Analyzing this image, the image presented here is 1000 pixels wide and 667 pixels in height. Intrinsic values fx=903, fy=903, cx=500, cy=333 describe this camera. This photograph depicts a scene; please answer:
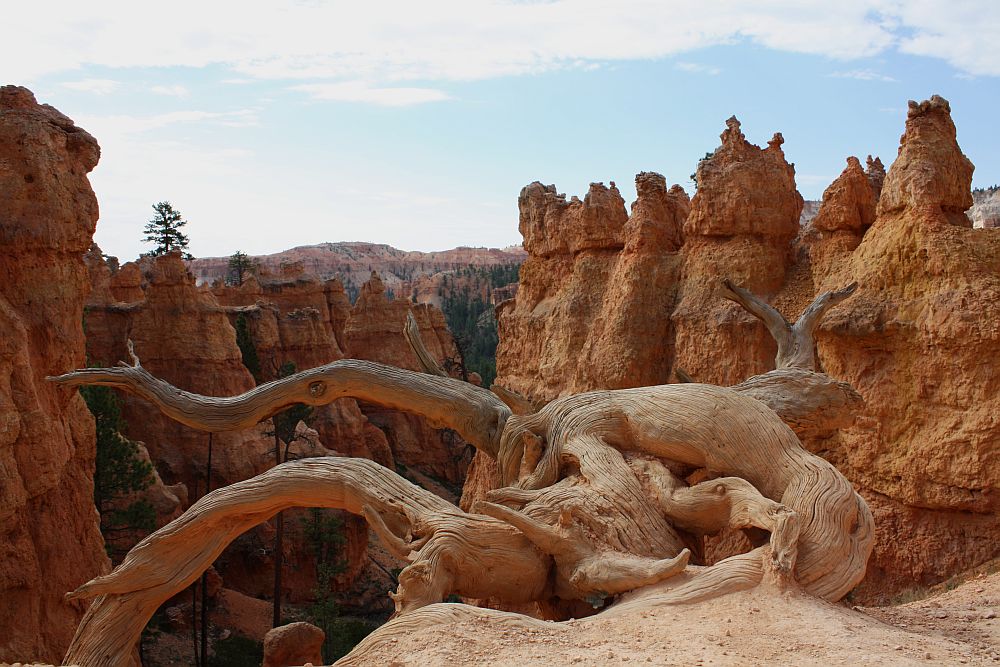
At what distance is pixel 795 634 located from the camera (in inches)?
158

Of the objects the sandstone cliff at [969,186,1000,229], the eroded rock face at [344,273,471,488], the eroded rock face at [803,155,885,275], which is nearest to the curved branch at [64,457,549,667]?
the eroded rock face at [803,155,885,275]

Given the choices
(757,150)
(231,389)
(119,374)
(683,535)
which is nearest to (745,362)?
(757,150)

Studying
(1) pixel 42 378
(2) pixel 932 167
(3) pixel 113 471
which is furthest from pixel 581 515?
(3) pixel 113 471

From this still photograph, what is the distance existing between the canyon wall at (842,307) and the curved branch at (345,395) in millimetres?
6005

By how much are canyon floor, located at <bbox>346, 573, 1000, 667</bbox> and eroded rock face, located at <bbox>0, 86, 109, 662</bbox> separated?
766 centimetres

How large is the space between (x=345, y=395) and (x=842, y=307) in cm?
721

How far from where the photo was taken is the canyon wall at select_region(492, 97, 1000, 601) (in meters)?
10.3

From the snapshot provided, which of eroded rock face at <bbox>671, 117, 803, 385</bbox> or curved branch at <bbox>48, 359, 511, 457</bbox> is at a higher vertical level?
eroded rock face at <bbox>671, 117, 803, 385</bbox>

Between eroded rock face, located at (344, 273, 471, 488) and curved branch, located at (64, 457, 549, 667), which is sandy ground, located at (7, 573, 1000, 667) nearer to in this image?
curved branch, located at (64, 457, 549, 667)

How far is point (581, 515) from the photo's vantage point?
17.4 ft

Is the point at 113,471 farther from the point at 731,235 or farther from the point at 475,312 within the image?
the point at 475,312

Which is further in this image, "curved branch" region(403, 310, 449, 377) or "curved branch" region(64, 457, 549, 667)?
"curved branch" region(403, 310, 449, 377)

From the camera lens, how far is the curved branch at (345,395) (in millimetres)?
6832

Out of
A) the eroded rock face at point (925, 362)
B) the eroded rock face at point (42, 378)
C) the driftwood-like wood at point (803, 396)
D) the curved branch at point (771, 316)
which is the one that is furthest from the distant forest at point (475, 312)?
the driftwood-like wood at point (803, 396)
